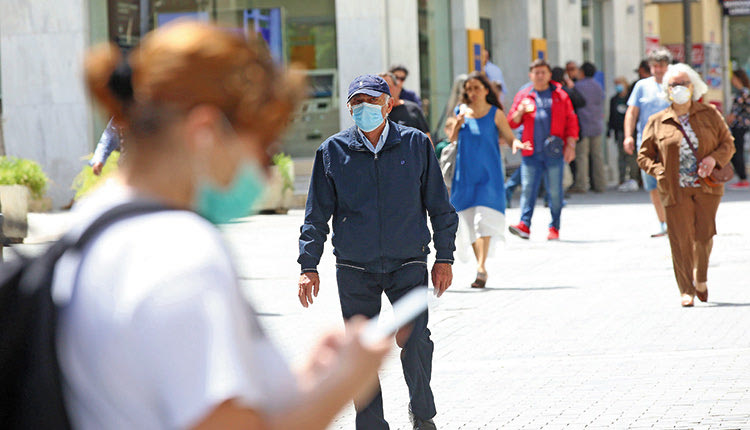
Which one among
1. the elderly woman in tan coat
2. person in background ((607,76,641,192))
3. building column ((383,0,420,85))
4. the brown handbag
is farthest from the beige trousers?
person in background ((607,76,641,192))

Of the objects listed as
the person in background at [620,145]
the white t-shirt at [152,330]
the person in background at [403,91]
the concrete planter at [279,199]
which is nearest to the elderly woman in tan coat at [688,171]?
the person in background at [403,91]

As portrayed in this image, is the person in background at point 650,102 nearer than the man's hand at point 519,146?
No

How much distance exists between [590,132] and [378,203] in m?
18.4

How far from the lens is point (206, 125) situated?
195 cm

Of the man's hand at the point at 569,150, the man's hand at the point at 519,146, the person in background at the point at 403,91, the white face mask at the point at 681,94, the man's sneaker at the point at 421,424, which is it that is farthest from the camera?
the man's hand at the point at 569,150

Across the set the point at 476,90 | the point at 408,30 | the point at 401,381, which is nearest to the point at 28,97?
the point at 408,30

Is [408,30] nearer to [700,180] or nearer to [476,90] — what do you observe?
[476,90]

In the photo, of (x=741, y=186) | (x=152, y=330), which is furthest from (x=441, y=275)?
(x=741, y=186)

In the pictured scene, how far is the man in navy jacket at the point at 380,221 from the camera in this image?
5.94 metres

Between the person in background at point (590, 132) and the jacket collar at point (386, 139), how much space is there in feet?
57.5

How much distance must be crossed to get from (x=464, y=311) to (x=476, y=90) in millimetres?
2393

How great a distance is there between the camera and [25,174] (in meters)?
17.5

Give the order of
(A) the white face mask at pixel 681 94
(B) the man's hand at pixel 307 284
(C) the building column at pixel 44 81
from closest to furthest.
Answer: (B) the man's hand at pixel 307 284 < (A) the white face mask at pixel 681 94 < (C) the building column at pixel 44 81

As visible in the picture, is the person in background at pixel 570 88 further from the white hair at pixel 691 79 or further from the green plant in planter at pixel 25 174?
the white hair at pixel 691 79
